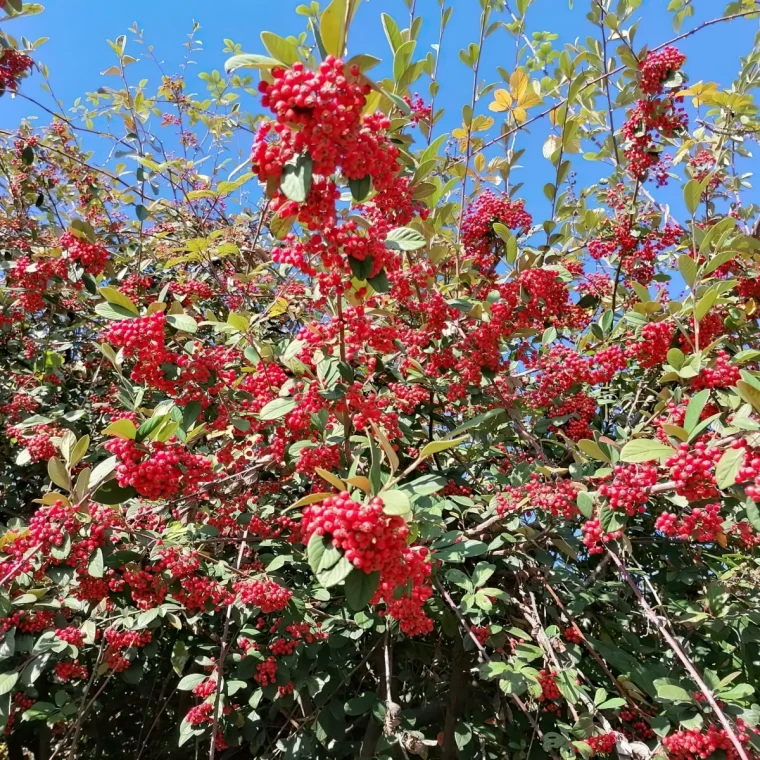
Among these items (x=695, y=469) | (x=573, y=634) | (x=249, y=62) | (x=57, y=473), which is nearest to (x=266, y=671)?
(x=57, y=473)

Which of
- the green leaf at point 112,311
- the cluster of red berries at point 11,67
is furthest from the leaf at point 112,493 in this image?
the cluster of red berries at point 11,67

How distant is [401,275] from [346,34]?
1.54 meters

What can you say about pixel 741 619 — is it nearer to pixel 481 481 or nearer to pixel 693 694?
pixel 693 694

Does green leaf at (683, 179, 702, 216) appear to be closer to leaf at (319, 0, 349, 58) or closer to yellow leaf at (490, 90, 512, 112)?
yellow leaf at (490, 90, 512, 112)

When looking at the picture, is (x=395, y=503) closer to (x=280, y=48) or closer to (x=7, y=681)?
(x=280, y=48)

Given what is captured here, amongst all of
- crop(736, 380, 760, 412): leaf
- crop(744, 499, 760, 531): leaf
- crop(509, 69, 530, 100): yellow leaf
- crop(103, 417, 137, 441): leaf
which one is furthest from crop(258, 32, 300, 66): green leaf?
crop(509, 69, 530, 100): yellow leaf

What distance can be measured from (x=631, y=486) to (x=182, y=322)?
6.94ft

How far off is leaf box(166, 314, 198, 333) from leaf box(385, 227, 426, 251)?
1001mm

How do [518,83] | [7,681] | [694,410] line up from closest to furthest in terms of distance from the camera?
[694,410] → [7,681] → [518,83]

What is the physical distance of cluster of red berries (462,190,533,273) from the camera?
398cm

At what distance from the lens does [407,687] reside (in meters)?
4.18

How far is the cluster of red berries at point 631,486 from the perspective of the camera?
2.31 meters

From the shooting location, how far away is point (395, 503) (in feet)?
5.34

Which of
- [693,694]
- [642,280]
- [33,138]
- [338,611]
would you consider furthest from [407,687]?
[33,138]
